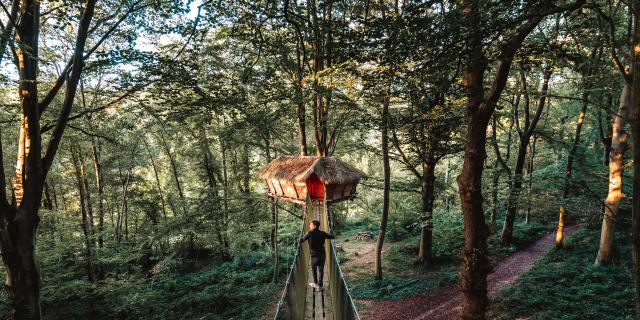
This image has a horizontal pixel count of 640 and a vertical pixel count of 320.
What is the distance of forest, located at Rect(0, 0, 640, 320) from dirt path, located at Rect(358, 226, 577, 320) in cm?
7

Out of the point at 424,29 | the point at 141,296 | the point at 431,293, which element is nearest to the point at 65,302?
the point at 141,296

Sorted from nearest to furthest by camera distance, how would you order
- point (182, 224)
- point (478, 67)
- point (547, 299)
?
point (478, 67)
point (547, 299)
point (182, 224)

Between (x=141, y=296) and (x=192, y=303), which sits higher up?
(x=141, y=296)

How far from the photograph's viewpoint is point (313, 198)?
36.3 ft

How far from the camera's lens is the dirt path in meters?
7.53

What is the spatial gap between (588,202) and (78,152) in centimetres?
1928

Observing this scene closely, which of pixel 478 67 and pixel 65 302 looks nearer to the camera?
pixel 478 67

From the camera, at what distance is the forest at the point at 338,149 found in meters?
3.67

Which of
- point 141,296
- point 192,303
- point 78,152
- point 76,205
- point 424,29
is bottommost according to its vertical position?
point 192,303

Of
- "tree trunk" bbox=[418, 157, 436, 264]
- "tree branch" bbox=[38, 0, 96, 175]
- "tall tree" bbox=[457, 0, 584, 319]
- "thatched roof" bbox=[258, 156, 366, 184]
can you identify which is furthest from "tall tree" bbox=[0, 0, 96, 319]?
"tree trunk" bbox=[418, 157, 436, 264]

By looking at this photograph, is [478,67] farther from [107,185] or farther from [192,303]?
[107,185]

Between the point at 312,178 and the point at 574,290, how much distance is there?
7.44 meters

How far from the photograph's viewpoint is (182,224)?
1087cm

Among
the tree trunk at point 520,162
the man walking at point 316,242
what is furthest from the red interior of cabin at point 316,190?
the tree trunk at point 520,162
